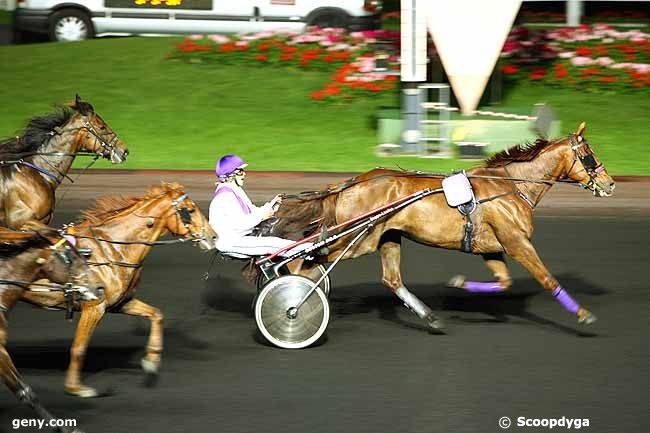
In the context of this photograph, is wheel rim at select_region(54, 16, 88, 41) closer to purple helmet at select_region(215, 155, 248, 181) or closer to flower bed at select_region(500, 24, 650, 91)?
flower bed at select_region(500, 24, 650, 91)

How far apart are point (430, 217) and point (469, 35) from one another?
898cm

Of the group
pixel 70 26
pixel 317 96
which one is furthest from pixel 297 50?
pixel 70 26

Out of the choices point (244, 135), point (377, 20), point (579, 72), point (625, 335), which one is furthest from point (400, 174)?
point (377, 20)

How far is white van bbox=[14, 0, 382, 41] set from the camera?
22.4 metres

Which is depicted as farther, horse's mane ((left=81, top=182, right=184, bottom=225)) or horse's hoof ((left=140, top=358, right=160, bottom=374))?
horse's mane ((left=81, top=182, right=184, bottom=225))

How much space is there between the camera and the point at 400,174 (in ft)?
28.5

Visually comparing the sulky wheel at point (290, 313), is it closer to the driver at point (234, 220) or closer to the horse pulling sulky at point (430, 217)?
the horse pulling sulky at point (430, 217)

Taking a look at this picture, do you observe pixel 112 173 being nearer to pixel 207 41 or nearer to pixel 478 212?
pixel 207 41

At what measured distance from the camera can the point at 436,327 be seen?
8.38 m

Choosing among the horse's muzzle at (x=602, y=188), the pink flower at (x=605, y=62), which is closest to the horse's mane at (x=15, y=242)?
the horse's muzzle at (x=602, y=188)

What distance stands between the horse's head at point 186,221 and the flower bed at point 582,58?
14.5 m

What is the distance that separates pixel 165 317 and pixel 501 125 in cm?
907

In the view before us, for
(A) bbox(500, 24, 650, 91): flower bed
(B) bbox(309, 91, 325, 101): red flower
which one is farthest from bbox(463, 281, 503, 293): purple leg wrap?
(A) bbox(500, 24, 650, 91): flower bed

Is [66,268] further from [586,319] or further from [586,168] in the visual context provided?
[586,168]
